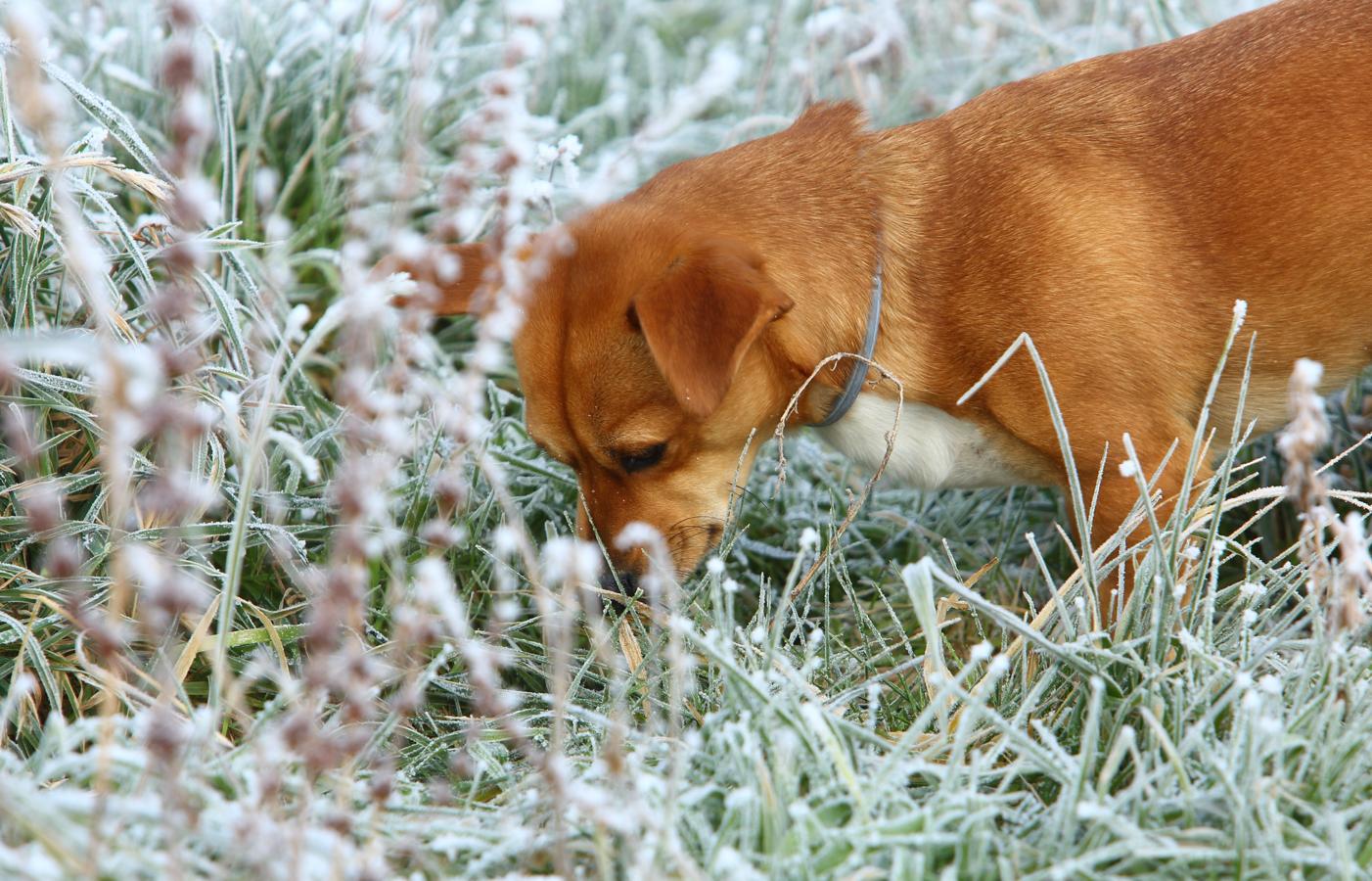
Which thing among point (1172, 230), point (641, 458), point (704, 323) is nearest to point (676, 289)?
point (704, 323)

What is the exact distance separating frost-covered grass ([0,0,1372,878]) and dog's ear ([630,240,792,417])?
387 millimetres

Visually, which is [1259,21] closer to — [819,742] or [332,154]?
[819,742]

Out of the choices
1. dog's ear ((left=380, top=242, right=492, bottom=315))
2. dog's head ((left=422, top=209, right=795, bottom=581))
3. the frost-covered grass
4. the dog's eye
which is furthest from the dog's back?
dog's ear ((left=380, top=242, right=492, bottom=315))

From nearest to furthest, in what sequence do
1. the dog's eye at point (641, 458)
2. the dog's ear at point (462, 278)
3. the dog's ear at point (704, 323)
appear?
the dog's ear at point (704, 323)
the dog's eye at point (641, 458)
the dog's ear at point (462, 278)

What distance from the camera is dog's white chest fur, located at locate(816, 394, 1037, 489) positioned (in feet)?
9.57

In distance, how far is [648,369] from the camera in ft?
9.04

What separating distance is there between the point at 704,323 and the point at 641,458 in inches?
19.6

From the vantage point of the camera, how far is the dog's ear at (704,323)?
2465mm

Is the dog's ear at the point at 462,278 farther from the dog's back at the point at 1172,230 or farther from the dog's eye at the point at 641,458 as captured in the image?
the dog's back at the point at 1172,230

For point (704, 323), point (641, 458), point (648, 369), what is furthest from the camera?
point (641, 458)

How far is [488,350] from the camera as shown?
5.26ft

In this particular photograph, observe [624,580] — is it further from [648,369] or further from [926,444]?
[926,444]

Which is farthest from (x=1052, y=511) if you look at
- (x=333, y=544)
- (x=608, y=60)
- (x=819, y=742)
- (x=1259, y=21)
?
(x=608, y=60)

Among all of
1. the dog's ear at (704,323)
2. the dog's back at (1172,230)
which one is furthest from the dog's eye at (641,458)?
the dog's back at (1172,230)
